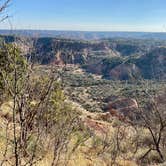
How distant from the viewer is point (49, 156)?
805cm

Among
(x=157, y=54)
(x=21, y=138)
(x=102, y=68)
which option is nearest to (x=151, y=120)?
(x=21, y=138)

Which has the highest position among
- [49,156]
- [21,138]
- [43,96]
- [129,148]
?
[43,96]

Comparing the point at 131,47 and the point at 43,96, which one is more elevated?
the point at 43,96

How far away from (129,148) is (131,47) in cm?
14714

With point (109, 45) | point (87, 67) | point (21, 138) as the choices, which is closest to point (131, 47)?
point (109, 45)

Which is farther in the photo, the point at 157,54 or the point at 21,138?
the point at 157,54

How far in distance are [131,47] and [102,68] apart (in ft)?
159

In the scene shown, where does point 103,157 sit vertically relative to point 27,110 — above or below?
below

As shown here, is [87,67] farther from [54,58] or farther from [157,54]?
[54,58]

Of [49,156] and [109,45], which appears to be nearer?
[49,156]

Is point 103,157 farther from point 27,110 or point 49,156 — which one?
point 27,110

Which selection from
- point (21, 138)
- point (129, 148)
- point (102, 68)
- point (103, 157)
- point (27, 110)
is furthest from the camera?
point (102, 68)

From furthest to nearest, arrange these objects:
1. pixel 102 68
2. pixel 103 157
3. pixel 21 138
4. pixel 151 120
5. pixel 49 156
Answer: pixel 102 68, pixel 151 120, pixel 103 157, pixel 49 156, pixel 21 138

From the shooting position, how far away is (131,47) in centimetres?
15862
